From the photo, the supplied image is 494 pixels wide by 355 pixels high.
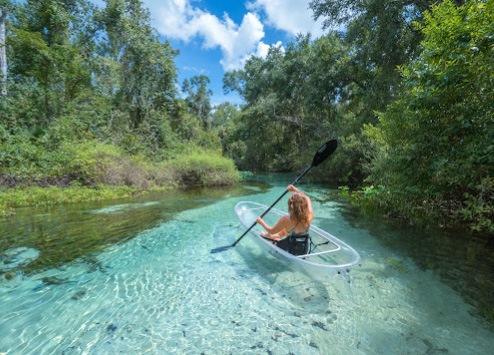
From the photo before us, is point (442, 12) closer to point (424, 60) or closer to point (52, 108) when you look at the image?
point (424, 60)

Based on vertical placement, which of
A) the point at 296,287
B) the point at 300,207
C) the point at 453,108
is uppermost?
the point at 453,108

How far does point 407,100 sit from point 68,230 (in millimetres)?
8436

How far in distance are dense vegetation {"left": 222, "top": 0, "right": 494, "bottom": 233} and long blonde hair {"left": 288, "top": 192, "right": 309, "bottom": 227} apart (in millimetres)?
2229

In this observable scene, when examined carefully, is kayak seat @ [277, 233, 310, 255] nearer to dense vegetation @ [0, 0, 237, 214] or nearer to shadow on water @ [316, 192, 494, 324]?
shadow on water @ [316, 192, 494, 324]

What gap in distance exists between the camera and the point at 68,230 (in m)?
6.15

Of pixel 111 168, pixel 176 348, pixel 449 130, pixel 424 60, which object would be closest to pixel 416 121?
pixel 449 130

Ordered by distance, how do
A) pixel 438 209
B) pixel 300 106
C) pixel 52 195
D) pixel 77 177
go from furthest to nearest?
1. pixel 300 106
2. pixel 77 177
3. pixel 52 195
4. pixel 438 209

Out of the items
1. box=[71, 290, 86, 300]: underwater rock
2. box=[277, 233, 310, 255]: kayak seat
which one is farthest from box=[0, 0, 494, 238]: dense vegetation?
box=[71, 290, 86, 300]: underwater rock

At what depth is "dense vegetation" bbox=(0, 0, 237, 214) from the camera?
36.0ft

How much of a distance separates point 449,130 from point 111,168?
43.1 feet

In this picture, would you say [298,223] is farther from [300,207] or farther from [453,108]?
[453,108]

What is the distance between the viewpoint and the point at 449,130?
12.4 ft

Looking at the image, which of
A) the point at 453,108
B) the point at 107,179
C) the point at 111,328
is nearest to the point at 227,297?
the point at 111,328

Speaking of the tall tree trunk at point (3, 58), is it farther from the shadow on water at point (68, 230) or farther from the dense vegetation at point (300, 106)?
the shadow on water at point (68, 230)
